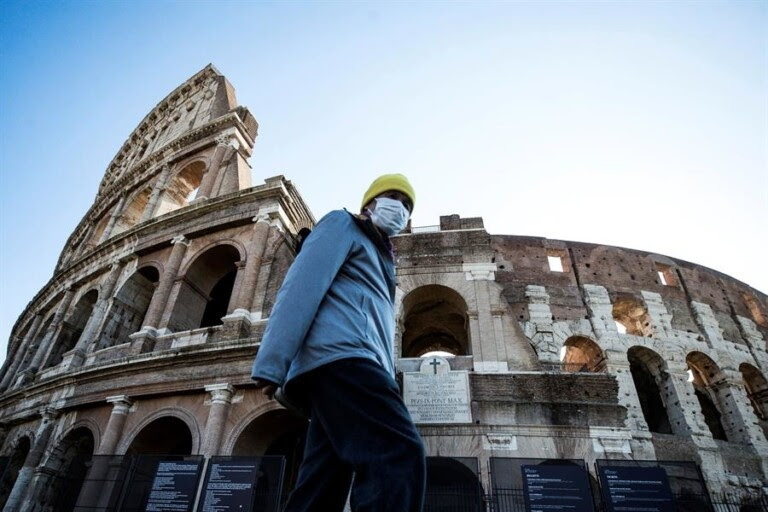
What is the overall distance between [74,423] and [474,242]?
1150 centimetres

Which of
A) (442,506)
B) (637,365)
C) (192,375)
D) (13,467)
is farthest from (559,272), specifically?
(13,467)

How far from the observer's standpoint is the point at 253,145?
1694 centimetres

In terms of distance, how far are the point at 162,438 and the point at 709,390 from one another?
1739cm

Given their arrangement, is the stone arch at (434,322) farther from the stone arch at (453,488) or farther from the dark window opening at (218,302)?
the dark window opening at (218,302)

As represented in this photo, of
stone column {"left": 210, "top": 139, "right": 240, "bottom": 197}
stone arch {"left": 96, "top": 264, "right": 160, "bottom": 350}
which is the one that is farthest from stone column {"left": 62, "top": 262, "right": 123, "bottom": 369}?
stone column {"left": 210, "top": 139, "right": 240, "bottom": 197}

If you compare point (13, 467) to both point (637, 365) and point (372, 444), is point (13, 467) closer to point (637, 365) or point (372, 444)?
point (372, 444)

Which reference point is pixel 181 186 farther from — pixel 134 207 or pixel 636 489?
pixel 636 489

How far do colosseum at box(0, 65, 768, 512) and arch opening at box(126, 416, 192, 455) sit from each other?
63 mm

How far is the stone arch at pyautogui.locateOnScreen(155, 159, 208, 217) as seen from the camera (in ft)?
53.3

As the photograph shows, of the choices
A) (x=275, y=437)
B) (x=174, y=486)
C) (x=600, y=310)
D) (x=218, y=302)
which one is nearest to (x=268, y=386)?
(x=174, y=486)

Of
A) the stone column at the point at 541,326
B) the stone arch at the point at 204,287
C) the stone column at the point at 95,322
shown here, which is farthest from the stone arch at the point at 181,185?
the stone column at the point at 541,326

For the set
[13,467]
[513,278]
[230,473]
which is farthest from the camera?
[513,278]

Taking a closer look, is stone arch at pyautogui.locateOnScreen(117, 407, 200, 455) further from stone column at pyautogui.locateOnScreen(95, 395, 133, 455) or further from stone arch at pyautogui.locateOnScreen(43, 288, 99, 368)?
stone arch at pyautogui.locateOnScreen(43, 288, 99, 368)

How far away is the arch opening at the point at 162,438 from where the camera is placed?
9.93 metres
